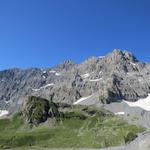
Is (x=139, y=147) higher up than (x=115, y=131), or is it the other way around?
(x=115, y=131)

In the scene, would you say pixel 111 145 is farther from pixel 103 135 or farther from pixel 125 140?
pixel 125 140

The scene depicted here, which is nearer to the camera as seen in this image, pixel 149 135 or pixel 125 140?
pixel 149 135

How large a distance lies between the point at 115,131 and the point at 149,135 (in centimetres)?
3428

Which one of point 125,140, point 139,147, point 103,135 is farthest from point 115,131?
point 139,147

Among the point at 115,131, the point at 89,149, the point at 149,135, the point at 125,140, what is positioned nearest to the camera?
the point at 149,135

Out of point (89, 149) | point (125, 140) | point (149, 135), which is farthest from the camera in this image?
point (89, 149)

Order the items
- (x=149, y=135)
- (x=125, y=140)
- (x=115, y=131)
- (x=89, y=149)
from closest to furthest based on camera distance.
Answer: (x=149, y=135)
(x=115, y=131)
(x=125, y=140)
(x=89, y=149)

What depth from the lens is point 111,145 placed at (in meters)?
100

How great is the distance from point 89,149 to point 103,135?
4483 cm

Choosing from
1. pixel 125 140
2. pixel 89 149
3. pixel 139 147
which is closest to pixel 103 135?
pixel 125 140

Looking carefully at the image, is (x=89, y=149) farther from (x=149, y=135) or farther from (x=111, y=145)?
(x=149, y=135)

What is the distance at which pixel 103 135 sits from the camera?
98125mm

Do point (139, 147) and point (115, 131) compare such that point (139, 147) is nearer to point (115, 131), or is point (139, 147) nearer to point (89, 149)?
point (115, 131)

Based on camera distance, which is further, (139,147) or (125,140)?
(125,140)
